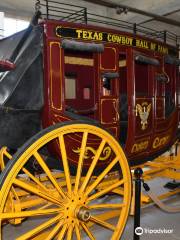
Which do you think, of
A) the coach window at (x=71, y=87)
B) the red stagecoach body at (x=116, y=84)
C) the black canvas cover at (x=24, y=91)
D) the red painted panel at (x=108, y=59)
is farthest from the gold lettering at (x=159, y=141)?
the black canvas cover at (x=24, y=91)

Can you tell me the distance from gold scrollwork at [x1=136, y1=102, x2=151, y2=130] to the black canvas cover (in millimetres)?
1189

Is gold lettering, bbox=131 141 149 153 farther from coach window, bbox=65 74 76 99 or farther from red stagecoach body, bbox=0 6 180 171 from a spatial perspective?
coach window, bbox=65 74 76 99

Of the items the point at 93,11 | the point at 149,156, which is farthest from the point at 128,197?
the point at 93,11

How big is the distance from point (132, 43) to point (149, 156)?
1351mm

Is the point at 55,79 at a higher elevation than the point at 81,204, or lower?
higher

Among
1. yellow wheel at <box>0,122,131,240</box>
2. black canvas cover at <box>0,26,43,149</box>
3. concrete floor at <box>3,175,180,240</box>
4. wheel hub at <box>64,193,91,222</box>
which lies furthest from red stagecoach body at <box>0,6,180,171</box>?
concrete floor at <box>3,175,180,240</box>

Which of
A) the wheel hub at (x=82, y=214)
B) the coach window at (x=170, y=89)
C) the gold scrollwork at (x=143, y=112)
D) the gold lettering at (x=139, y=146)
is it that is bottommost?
the wheel hub at (x=82, y=214)

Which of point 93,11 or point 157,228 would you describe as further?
point 93,11

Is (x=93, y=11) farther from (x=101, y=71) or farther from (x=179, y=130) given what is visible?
(x=101, y=71)

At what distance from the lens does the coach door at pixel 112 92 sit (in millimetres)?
3213

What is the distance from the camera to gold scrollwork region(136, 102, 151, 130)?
11.8 ft

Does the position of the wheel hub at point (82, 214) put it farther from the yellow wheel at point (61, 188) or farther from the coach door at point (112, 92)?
the coach door at point (112, 92)

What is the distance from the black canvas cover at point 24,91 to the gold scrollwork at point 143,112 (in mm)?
1189

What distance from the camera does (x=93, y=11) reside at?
9047 mm
